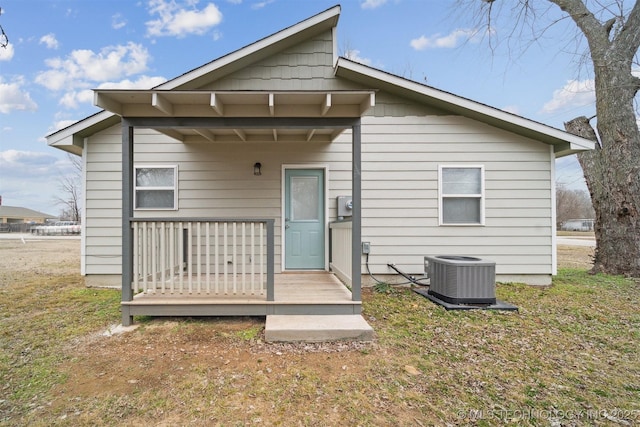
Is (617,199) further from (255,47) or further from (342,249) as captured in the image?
(255,47)

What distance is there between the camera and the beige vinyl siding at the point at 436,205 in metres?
5.88

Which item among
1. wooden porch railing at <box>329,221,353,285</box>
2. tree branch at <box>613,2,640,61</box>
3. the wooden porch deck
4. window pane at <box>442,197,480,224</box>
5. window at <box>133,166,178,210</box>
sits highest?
tree branch at <box>613,2,640,61</box>

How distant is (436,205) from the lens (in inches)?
232

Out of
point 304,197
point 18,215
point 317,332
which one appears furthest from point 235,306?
point 18,215

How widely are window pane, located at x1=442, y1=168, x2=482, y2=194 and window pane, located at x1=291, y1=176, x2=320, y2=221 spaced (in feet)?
7.89

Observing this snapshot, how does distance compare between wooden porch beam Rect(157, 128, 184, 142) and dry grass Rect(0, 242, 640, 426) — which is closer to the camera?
dry grass Rect(0, 242, 640, 426)

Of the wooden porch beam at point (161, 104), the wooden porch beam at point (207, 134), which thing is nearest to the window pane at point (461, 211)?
the wooden porch beam at point (207, 134)

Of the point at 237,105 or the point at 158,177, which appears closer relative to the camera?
the point at 237,105

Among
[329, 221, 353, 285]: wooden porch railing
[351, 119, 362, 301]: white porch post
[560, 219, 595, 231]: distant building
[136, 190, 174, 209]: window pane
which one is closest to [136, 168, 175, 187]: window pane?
[136, 190, 174, 209]: window pane

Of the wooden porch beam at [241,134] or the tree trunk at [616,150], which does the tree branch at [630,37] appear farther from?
the wooden porch beam at [241,134]

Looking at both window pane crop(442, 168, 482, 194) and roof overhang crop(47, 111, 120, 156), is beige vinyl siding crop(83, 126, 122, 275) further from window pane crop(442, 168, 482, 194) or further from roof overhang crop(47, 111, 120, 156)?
window pane crop(442, 168, 482, 194)

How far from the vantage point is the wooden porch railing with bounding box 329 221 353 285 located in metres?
4.45

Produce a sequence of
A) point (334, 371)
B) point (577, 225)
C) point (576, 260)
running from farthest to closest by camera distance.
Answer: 1. point (577, 225)
2. point (576, 260)
3. point (334, 371)

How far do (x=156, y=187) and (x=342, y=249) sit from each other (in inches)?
145
